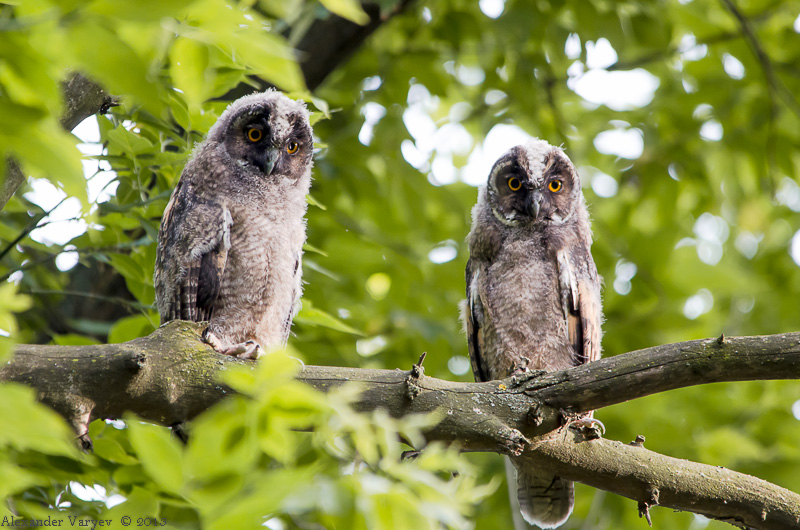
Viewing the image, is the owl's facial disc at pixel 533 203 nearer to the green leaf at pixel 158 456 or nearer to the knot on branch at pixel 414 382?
the knot on branch at pixel 414 382

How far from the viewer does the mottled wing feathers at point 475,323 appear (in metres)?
3.79

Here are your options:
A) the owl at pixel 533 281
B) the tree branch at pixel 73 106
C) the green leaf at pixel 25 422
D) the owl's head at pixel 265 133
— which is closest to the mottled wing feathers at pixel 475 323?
the owl at pixel 533 281

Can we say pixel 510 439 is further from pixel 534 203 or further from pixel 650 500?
pixel 534 203

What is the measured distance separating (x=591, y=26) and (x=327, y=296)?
218 cm

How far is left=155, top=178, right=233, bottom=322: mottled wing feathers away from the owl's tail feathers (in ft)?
5.53

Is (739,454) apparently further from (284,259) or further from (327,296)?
Result: (284,259)

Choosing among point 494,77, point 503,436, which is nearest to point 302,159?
point 503,436

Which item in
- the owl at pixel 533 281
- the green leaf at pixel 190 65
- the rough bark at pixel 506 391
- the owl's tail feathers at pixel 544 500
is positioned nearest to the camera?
the green leaf at pixel 190 65

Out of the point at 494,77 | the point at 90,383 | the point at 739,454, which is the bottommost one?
the point at 90,383

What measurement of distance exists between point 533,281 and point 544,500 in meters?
1.06

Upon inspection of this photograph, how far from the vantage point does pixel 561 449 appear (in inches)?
94.8

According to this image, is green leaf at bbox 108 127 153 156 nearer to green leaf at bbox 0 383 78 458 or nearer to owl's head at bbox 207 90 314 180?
owl's head at bbox 207 90 314 180

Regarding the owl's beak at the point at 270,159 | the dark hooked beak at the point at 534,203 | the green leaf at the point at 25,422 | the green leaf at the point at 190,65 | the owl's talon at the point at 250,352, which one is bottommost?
the green leaf at the point at 25,422

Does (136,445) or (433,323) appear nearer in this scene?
(136,445)
